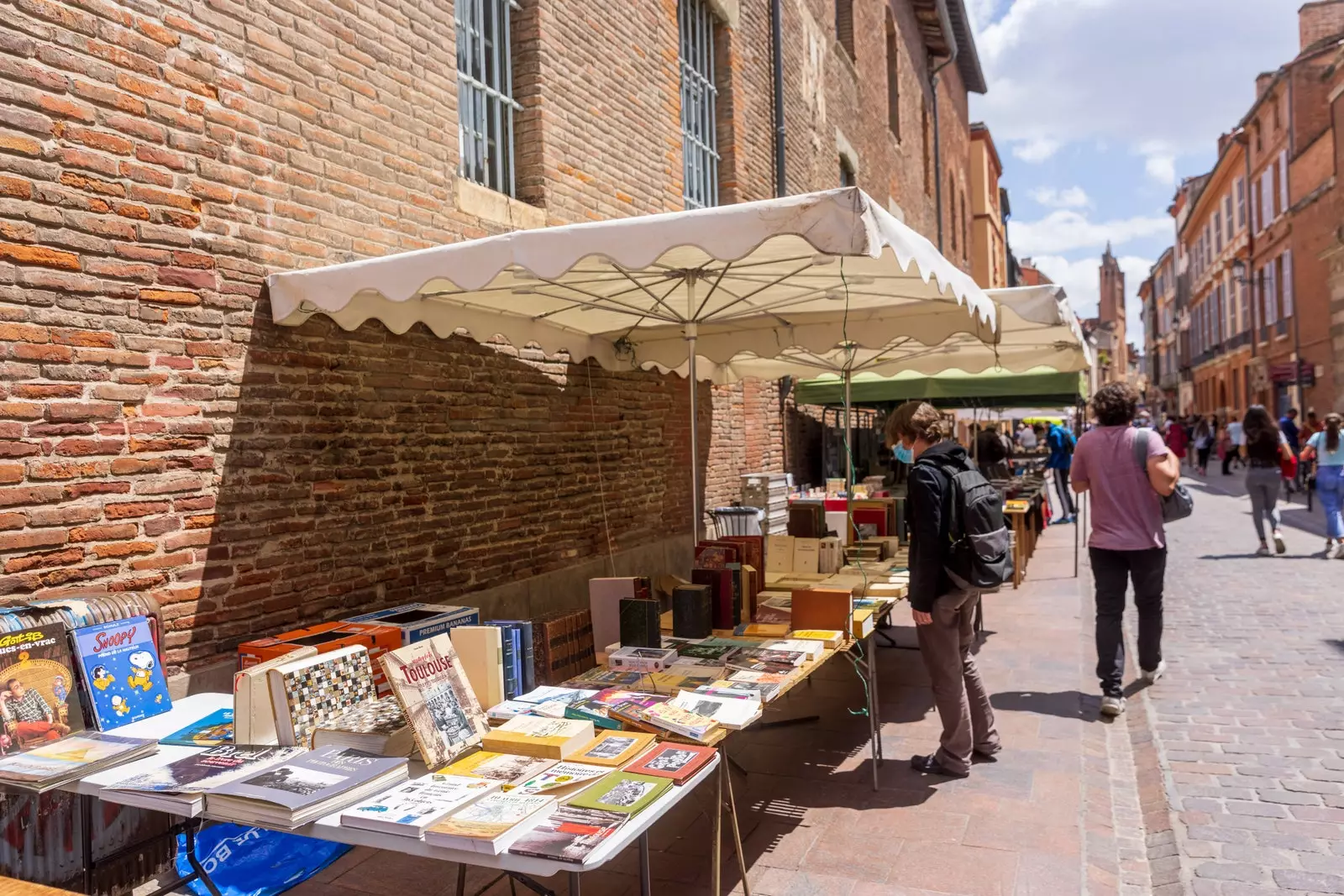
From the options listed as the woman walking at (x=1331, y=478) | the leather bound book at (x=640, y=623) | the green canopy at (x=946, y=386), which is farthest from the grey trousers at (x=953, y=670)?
the woman walking at (x=1331, y=478)

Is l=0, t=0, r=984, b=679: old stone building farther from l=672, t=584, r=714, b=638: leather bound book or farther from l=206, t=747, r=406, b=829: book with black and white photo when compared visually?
l=672, t=584, r=714, b=638: leather bound book

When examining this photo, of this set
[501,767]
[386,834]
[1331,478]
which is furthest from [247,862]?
[1331,478]

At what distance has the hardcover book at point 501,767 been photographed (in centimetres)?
278

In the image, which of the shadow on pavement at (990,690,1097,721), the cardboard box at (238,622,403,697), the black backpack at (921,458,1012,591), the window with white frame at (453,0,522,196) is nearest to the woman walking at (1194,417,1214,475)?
the shadow on pavement at (990,690,1097,721)

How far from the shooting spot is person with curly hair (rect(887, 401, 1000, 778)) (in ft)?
14.7

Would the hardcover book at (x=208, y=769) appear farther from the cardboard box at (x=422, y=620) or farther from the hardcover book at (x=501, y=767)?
the cardboard box at (x=422, y=620)

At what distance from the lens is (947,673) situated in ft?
15.2

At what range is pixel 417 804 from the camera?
2.56 meters

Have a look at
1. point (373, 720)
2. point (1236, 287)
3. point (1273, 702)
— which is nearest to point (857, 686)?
point (1273, 702)

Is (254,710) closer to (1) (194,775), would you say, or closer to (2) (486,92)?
(1) (194,775)

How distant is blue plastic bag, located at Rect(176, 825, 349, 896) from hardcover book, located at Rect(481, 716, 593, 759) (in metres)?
1.16

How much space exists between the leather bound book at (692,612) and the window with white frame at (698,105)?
21.4 feet

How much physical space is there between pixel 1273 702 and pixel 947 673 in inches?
107

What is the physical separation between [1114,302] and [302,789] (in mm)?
118928
